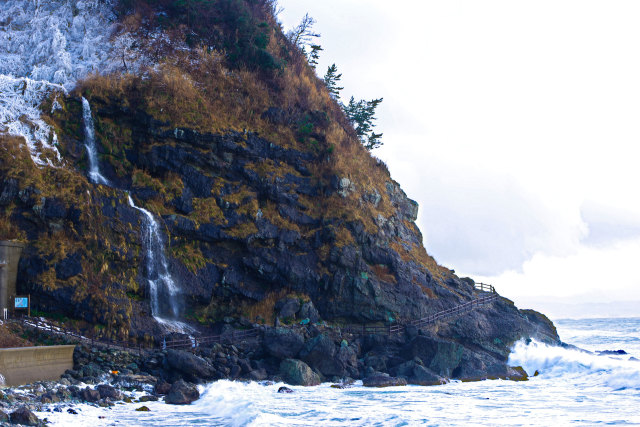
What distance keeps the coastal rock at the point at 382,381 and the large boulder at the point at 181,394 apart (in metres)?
9.42

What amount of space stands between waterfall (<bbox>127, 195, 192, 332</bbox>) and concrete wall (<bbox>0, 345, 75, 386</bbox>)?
21.4 ft

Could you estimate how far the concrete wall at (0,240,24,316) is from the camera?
26781 mm

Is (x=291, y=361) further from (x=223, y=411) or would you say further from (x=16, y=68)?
(x=16, y=68)

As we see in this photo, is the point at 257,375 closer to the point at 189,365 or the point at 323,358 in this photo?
the point at 189,365

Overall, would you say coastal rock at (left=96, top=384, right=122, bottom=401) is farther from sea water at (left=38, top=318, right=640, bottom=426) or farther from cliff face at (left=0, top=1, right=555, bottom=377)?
cliff face at (left=0, top=1, right=555, bottom=377)

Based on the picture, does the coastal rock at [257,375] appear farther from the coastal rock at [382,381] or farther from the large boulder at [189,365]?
the coastal rock at [382,381]

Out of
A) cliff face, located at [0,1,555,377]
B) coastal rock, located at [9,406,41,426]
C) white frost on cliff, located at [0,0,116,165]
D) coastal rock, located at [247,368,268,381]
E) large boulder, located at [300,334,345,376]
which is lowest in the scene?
coastal rock, located at [9,406,41,426]

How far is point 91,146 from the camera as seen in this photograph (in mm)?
36156

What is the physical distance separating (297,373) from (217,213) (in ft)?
40.4

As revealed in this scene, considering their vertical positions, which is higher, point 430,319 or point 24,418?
point 430,319

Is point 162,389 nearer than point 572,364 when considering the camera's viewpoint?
Yes

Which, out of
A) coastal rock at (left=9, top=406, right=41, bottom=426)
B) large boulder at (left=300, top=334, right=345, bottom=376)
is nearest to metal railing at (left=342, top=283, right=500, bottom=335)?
large boulder at (left=300, top=334, right=345, bottom=376)

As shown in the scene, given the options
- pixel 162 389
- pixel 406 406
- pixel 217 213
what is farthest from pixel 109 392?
pixel 217 213

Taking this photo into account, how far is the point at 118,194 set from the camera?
3216cm
